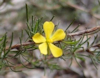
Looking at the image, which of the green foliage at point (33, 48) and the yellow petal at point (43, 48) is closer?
the yellow petal at point (43, 48)

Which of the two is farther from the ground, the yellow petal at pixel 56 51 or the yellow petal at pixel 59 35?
the yellow petal at pixel 59 35

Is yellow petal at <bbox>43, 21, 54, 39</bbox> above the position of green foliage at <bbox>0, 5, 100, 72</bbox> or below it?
above

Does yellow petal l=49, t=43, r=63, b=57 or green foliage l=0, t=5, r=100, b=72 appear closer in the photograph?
yellow petal l=49, t=43, r=63, b=57

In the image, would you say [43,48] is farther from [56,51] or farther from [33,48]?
[33,48]

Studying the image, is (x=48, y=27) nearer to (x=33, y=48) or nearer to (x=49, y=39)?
(x=49, y=39)

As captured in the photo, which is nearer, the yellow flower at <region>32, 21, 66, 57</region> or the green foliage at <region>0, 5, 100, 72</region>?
the yellow flower at <region>32, 21, 66, 57</region>

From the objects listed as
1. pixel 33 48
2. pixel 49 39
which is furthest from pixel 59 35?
pixel 33 48

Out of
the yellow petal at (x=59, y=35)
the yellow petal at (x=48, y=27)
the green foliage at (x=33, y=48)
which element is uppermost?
the yellow petal at (x=48, y=27)

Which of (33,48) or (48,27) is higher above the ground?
(48,27)

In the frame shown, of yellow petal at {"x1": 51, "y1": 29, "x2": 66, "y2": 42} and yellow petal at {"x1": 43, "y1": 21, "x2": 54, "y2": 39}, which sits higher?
yellow petal at {"x1": 43, "y1": 21, "x2": 54, "y2": 39}

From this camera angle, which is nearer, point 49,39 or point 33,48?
point 49,39

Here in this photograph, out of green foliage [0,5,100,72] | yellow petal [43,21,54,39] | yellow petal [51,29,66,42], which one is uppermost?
yellow petal [43,21,54,39]

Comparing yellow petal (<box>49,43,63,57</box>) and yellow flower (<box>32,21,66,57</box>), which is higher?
yellow flower (<box>32,21,66,57</box>)

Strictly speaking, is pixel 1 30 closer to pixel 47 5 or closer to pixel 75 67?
pixel 47 5
